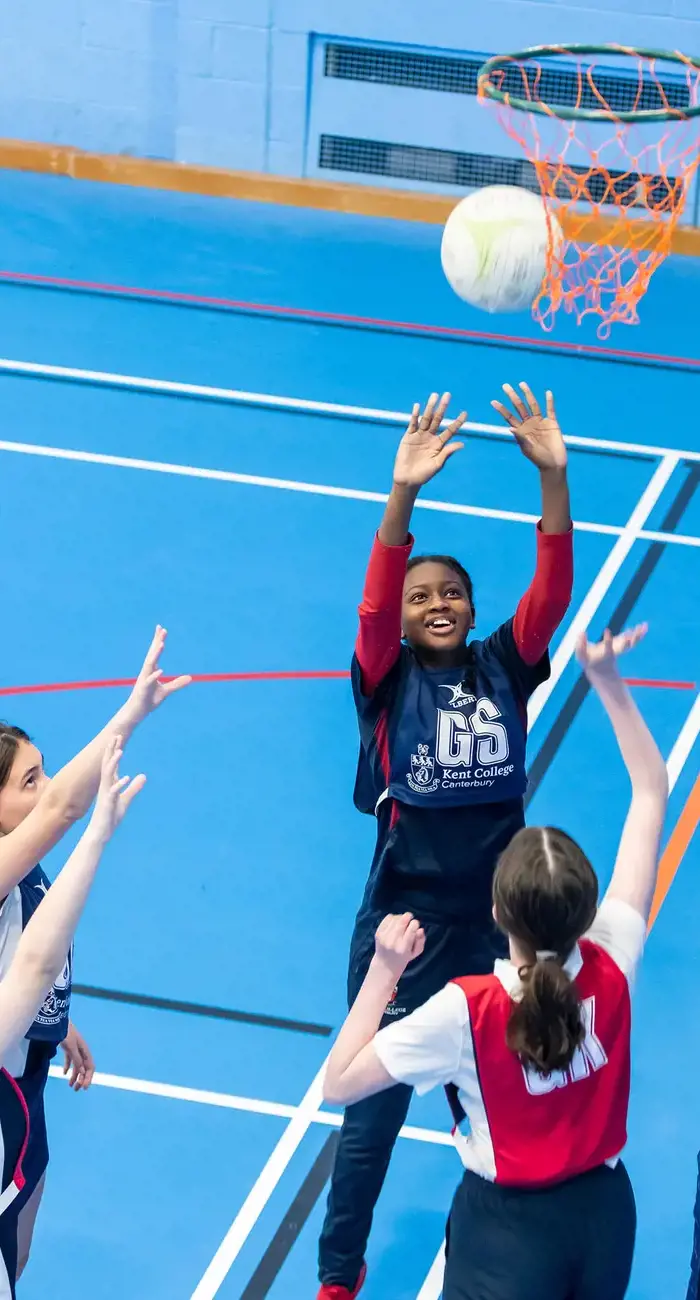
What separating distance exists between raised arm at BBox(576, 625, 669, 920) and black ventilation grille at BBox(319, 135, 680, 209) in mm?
11060

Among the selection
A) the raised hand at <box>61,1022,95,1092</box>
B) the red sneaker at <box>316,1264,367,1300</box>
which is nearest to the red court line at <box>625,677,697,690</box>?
the red sneaker at <box>316,1264,367,1300</box>

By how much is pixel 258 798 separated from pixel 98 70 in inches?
379

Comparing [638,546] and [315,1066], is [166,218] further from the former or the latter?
[315,1066]

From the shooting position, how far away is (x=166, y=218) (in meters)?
14.4

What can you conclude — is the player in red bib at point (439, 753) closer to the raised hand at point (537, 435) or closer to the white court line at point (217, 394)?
the raised hand at point (537, 435)

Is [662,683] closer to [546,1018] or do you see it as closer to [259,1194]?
[259,1194]

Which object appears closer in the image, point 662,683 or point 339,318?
point 662,683

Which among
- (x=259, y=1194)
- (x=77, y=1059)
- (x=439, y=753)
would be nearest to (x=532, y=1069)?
(x=439, y=753)

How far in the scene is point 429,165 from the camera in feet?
48.2

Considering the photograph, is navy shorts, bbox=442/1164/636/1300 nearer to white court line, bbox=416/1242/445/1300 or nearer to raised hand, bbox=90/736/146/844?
raised hand, bbox=90/736/146/844

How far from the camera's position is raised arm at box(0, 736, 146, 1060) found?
344 centimetres

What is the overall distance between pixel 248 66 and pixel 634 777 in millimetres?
11827

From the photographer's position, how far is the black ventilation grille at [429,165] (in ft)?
47.4

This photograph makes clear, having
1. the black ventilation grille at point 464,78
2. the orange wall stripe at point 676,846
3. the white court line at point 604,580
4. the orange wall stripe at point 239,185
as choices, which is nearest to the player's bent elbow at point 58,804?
the orange wall stripe at point 676,846
